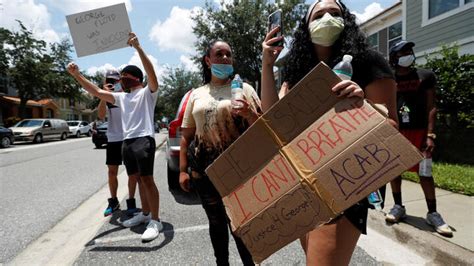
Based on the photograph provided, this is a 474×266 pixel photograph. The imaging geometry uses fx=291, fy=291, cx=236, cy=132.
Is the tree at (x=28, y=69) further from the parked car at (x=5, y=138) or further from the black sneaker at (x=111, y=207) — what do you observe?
the black sneaker at (x=111, y=207)

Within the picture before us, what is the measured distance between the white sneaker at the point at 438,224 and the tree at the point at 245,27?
35.7 feet

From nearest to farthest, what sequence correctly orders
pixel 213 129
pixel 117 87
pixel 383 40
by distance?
1. pixel 213 129
2. pixel 117 87
3. pixel 383 40

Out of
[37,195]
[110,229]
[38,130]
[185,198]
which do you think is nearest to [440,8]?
[185,198]

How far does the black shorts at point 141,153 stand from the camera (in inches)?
125

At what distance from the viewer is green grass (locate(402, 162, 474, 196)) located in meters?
4.14

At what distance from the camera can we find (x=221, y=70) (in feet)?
6.98

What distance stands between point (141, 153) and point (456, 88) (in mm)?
6747

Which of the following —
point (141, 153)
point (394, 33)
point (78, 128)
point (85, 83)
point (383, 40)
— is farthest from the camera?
point (78, 128)

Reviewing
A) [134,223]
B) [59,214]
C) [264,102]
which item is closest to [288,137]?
[264,102]

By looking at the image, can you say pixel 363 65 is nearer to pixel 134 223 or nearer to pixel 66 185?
pixel 134 223

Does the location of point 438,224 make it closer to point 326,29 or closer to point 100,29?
point 326,29

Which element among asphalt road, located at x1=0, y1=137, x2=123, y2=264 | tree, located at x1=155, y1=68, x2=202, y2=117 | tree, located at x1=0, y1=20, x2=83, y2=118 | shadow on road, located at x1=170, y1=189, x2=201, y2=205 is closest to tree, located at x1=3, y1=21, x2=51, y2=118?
tree, located at x1=0, y1=20, x2=83, y2=118

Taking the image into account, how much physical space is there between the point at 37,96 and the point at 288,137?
33.1m

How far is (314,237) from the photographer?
1413 millimetres
